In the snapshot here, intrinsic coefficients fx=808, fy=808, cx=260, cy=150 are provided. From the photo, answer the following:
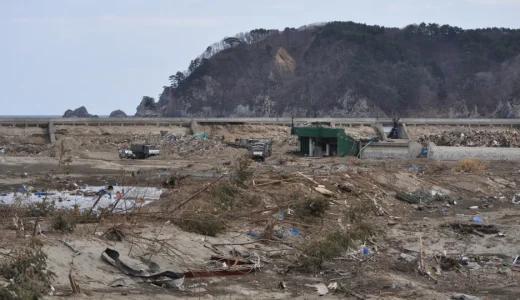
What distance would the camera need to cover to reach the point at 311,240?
14492 mm

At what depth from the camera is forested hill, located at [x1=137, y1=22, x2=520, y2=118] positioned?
103312 mm

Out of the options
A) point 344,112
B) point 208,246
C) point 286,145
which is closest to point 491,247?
point 208,246

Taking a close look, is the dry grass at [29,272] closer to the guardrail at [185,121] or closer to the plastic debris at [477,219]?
the plastic debris at [477,219]

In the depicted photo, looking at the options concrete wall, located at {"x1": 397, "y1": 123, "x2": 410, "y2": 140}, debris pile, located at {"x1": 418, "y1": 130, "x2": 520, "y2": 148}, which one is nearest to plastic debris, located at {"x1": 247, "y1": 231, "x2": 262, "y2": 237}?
debris pile, located at {"x1": 418, "y1": 130, "x2": 520, "y2": 148}

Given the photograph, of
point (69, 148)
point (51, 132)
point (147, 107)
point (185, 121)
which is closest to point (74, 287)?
point (69, 148)

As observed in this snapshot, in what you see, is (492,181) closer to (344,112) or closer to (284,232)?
(284,232)

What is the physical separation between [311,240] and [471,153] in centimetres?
2763

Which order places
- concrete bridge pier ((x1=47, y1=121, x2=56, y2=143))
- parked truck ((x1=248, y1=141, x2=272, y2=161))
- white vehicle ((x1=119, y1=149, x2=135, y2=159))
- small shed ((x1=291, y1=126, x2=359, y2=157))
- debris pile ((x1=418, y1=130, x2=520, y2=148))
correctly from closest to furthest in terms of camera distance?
1. parked truck ((x1=248, y1=141, x2=272, y2=161))
2. small shed ((x1=291, y1=126, x2=359, y2=157))
3. white vehicle ((x1=119, y1=149, x2=135, y2=159))
4. debris pile ((x1=418, y1=130, x2=520, y2=148))
5. concrete bridge pier ((x1=47, y1=121, x2=56, y2=143))

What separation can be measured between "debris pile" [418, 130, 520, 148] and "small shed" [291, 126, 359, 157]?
812 cm

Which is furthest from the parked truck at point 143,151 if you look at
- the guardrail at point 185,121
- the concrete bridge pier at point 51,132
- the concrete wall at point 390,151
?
the guardrail at point 185,121

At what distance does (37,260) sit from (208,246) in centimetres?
452

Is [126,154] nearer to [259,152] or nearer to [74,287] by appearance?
[259,152]

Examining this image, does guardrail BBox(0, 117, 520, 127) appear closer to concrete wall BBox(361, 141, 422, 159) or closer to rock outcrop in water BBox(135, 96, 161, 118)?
concrete wall BBox(361, 141, 422, 159)

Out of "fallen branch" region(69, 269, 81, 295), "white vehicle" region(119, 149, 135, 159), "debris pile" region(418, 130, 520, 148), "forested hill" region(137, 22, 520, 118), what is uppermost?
"forested hill" region(137, 22, 520, 118)
